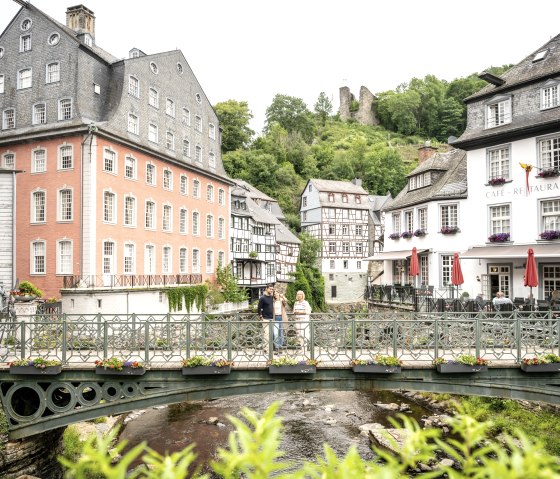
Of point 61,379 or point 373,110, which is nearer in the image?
point 61,379

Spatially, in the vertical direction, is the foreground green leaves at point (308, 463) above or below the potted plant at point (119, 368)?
above

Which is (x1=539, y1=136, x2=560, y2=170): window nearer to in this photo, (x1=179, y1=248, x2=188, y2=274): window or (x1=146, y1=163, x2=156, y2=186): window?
(x1=146, y1=163, x2=156, y2=186): window

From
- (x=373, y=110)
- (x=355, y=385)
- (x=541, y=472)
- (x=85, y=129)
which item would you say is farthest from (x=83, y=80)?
(x=373, y=110)

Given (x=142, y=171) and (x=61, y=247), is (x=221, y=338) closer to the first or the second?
(x=61, y=247)

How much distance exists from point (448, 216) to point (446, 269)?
3200 millimetres

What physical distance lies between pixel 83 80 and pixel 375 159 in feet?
187

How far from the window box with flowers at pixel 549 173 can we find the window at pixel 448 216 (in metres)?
5.89

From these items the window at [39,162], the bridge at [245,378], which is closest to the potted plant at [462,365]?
the bridge at [245,378]

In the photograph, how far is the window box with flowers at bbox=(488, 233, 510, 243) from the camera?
79.1 feet

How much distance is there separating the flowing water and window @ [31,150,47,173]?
1615 cm

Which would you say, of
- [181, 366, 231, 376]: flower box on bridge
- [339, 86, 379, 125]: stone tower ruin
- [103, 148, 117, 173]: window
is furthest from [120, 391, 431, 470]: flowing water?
[339, 86, 379, 125]: stone tower ruin

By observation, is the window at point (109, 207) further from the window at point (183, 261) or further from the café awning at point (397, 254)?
the café awning at point (397, 254)

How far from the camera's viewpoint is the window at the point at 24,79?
28.9m

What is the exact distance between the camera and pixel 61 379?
35.2 ft
